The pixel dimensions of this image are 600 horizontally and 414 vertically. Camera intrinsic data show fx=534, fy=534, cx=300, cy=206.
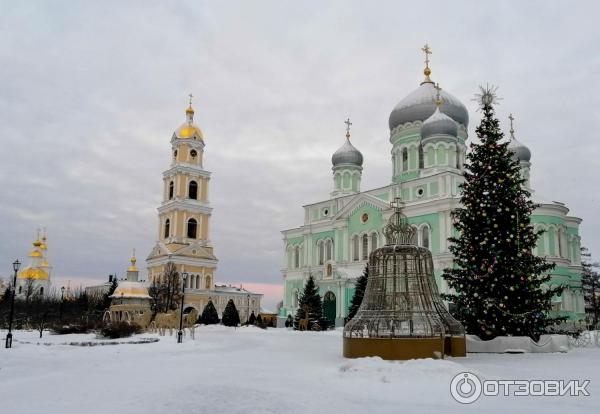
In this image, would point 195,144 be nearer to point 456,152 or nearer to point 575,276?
point 456,152

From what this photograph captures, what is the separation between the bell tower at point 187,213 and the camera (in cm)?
6134

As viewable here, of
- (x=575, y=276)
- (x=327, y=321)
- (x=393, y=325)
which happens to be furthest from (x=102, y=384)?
(x=575, y=276)

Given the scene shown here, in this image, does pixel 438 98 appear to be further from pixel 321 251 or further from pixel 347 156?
pixel 321 251

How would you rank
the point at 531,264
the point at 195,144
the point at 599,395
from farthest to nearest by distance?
the point at 195,144 → the point at 531,264 → the point at 599,395

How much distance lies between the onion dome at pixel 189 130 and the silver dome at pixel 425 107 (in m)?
27.4

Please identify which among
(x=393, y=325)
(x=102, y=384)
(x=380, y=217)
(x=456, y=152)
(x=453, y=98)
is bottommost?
(x=102, y=384)

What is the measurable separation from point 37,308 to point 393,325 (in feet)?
132

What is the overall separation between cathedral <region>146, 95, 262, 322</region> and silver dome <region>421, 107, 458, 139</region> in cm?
3113

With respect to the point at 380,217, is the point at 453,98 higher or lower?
higher

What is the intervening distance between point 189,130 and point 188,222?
11095 mm

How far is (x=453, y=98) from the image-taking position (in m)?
45.2

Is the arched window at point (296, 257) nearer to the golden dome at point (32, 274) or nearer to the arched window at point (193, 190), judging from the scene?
the arched window at point (193, 190)

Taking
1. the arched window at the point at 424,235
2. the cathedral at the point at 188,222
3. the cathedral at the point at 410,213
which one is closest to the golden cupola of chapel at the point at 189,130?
the cathedral at the point at 188,222

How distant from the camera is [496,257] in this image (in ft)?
59.3
